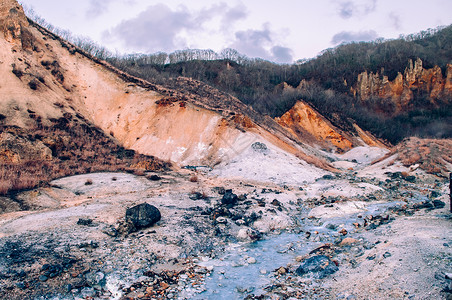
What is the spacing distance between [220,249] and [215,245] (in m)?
0.26

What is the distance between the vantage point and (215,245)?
25.1 feet

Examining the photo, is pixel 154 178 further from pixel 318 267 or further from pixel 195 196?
pixel 318 267

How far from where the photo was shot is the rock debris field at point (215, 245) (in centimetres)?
495

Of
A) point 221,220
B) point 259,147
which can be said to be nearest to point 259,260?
point 221,220

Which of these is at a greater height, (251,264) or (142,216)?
(142,216)

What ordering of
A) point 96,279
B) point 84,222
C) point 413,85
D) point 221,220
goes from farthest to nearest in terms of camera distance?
point 413,85, point 221,220, point 84,222, point 96,279

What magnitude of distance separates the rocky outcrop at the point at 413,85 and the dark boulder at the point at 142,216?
204 feet

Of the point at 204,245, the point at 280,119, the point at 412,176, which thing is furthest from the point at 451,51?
the point at 204,245

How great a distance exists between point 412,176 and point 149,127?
1921cm

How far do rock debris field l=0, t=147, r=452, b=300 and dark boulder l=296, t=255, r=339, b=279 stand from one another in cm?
2

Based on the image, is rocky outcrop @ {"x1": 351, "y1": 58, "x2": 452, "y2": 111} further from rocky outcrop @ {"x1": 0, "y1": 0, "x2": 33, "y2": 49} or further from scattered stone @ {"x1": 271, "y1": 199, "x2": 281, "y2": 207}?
rocky outcrop @ {"x1": 0, "y1": 0, "x2": 33, "y2": 49}

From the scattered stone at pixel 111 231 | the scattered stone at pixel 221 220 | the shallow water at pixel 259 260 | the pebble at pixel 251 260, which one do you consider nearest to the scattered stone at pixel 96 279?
the shallow water at pixel 259 260

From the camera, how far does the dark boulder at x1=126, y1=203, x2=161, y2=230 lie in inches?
314

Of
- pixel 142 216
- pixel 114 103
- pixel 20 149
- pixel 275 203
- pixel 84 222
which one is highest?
pixel 114 103
